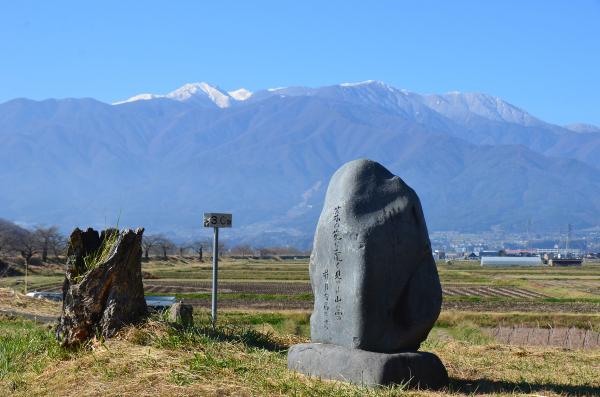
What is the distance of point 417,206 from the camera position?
36.9 feet

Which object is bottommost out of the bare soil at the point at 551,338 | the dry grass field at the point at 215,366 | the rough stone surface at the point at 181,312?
the bare soil at the point at 551,338

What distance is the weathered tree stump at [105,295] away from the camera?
1202 cm

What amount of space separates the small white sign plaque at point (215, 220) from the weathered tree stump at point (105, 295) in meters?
7.12

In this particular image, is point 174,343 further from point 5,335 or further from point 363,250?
point 5,335

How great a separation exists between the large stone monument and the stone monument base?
0.01 meters

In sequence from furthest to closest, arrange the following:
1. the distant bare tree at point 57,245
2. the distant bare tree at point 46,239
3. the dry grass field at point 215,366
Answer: the distant bare tree at point 57,245, the distant bare tree at point 46,239, the dry grass field at point 215,366

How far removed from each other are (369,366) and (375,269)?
118 centimetres

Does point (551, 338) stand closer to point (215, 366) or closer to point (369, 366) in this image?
point (369, 366)

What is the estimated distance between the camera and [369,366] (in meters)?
10.5

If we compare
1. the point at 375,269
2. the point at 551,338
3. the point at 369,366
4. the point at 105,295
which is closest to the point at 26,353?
the point at 105,295

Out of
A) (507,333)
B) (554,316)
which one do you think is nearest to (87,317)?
(507,333)

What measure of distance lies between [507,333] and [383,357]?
11887 mm

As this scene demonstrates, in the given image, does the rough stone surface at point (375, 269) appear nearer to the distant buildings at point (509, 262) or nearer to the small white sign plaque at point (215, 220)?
the small white sign plaque at point (215, 220)

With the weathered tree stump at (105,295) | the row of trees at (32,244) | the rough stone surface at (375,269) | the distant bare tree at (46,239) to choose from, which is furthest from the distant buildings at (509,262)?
the rough stone surface at (375,269)
